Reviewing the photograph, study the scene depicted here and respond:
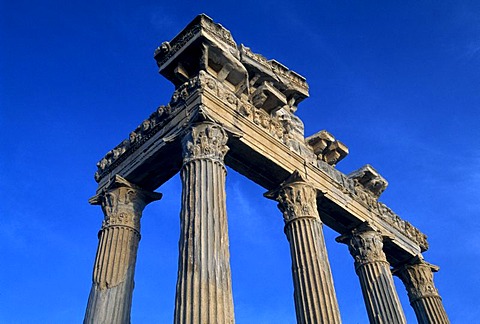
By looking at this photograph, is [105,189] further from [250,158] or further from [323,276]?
[323,276]

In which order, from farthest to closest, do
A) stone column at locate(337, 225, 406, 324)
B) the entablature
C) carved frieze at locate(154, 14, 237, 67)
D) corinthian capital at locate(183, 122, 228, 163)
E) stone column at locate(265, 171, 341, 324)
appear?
stone column at locate(337, 225, 406, 324), carved frieze at locate(154, 14, 237, 67), the entablature, stone column at locate(265, 171, 341, 324), corinthian capital at locate(183, 122, 228, 163)

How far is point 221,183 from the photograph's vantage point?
53.0 feet

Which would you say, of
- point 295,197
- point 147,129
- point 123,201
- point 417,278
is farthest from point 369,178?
point 123,201

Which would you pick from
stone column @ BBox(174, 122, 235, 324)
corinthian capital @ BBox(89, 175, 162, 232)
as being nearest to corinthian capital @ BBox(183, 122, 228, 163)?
stone column @ BBox(174, 122, 235, 324)

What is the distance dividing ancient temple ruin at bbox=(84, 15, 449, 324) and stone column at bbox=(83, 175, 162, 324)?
1.5 inches

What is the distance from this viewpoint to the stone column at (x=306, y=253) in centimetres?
1730

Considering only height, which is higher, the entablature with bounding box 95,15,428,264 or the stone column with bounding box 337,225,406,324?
the entablature with bounding box 95,15,428,264

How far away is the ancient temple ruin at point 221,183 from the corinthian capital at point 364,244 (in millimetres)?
46

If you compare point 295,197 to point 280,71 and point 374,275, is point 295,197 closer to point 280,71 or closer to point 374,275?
point 374,275

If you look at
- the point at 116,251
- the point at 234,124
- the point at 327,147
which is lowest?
the point at 116,251

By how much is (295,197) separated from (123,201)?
6631mm

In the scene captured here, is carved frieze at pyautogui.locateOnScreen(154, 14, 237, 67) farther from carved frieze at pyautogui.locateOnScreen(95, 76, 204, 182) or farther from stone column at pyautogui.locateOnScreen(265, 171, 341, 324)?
stone column at pyautogui.locateOnScreen(265, 171, 341, 324)

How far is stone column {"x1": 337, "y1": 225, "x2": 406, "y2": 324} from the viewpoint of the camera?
2145 cm

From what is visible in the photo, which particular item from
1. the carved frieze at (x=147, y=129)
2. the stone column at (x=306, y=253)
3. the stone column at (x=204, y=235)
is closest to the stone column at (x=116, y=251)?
the carved frieze at (x=147, y=129)
